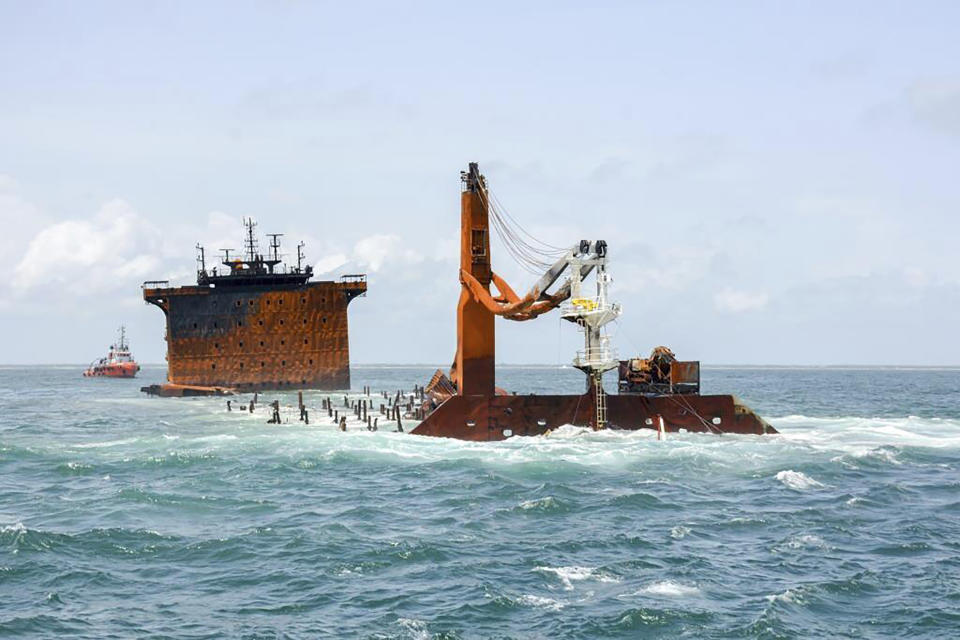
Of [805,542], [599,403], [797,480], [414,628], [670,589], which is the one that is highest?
[599,403]

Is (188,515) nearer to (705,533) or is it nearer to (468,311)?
(705,533)

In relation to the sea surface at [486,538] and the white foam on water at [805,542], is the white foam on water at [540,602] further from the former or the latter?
the white foam on water at [805,542]

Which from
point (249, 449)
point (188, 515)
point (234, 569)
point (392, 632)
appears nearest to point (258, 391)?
point (249, 449)

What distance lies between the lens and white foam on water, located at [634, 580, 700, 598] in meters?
23.2

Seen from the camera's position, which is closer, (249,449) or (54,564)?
(54,564)

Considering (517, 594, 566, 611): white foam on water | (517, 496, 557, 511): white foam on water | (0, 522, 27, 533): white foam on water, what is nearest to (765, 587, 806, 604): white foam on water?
(517, 594, 566, 611): white foam on water

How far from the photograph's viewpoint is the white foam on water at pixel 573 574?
964 inches

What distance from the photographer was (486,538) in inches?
1142

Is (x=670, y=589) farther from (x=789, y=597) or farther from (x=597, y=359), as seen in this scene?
(x=597, y=359)

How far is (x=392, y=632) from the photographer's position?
20.8 m

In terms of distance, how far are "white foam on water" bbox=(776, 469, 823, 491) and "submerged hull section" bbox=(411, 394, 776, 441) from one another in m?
9.20

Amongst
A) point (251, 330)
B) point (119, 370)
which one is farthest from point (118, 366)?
point (251, 330)

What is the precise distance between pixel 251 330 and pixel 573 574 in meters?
69.9

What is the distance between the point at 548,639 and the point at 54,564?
13807 mm
